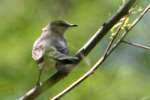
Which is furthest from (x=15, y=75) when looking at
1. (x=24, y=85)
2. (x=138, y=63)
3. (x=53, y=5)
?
(x=138, y=63)

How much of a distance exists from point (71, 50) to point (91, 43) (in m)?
0.81

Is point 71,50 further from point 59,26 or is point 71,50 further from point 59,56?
point 59,56

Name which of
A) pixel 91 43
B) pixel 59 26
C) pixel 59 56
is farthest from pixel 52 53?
pixel 59 26

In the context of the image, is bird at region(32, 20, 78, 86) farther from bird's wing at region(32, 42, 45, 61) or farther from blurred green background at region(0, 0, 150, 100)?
blurred green background at region(0, 0, 150, 100)

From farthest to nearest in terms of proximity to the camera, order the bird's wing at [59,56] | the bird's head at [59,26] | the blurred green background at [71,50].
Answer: the blurred green background at [71,50] → the bird's head at [59,26] → the bird's wing at [59,56]

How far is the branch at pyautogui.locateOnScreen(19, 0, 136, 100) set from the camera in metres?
1.78

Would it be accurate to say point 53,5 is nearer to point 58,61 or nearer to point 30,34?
point 30,34

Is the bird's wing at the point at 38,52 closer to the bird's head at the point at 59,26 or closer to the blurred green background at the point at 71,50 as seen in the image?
the blurred green background at the point at 71,50

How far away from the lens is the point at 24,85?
283 cm

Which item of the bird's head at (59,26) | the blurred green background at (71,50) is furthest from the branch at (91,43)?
the bird's head at (59,26)

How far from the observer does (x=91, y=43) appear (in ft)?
6.09

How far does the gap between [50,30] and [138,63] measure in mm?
2197

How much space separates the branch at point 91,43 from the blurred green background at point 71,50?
0.30 meters

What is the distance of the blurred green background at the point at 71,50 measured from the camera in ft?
9.17
